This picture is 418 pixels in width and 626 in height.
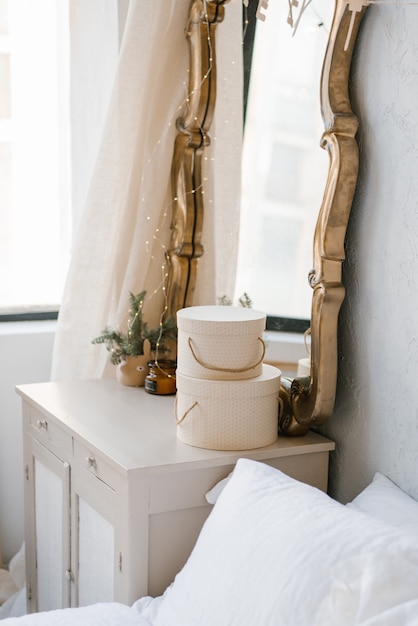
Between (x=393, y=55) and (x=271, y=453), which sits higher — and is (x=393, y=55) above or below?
above

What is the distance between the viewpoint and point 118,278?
2.30 m

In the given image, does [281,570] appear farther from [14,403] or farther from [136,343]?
[14,403]

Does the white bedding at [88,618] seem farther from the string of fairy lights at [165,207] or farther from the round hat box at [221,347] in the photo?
the string of fairy lights at [165,207]

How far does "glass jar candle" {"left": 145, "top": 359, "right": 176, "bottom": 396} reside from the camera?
6.91 ft

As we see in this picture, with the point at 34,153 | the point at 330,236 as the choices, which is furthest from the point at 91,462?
the point at 34,153

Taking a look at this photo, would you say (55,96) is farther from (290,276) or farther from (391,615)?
(391,615)

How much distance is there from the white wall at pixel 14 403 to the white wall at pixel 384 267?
1.30m

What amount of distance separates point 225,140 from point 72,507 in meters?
1.00

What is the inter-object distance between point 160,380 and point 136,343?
0.43 feet

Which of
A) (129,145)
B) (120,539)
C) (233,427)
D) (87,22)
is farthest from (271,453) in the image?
(87,22)

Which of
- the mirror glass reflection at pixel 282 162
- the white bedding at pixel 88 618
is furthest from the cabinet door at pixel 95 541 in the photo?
the mirror glass reflection at pixel 282 162

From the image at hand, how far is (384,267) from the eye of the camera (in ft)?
5.38

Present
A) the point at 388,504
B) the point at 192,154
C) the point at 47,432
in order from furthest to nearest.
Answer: the point at 192,154, the point at 47,432, the point at 388,504

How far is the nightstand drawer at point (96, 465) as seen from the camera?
171 centimetres
